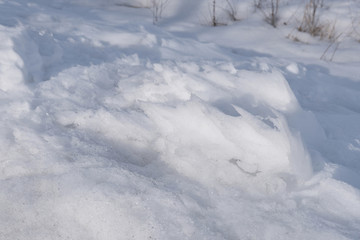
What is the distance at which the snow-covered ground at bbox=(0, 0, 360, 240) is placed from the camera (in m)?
1.22

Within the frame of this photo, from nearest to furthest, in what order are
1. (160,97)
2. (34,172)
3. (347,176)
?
(34,172) → (347,176) → (160,97)

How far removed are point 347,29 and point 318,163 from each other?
7.96 feet

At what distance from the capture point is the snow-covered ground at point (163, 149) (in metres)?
1.22

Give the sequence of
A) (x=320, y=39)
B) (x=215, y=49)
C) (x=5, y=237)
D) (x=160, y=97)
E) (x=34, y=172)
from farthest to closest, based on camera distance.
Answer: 1. (x=320, y=39)
2. (x=215, y=49)
3. (x=160, y=97)
4. (x=34, y=172)
5. (x=5, y=237)

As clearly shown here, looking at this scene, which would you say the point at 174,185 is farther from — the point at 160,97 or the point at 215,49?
the point at 215,49

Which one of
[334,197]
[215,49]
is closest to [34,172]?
[334,197]

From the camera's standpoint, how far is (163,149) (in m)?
1.58

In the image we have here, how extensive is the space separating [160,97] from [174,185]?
542mm

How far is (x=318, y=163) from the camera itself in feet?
5.17

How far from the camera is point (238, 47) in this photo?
3.31 metres

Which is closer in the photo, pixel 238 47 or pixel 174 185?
pixel 174 185

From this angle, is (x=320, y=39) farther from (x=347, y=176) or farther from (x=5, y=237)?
(x=5, y=237)

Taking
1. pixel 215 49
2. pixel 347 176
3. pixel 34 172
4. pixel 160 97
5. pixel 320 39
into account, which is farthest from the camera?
pixel 320 39

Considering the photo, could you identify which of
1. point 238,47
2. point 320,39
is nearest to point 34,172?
point 238,47
